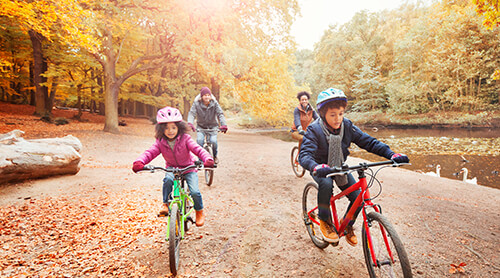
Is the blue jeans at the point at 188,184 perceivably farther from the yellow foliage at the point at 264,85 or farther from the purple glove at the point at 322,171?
the yellow foliage at the point at 264,85

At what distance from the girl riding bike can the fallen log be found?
15.5 feet

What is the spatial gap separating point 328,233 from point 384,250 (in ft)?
2.21

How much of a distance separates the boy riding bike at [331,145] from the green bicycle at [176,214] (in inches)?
59.7

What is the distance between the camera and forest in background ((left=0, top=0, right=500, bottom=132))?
12180 millimetres

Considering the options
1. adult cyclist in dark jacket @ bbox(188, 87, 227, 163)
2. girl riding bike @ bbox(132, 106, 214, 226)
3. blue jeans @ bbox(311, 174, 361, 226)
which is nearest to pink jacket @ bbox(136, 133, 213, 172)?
girl riding bike @ bbox(132, 106, 214, 226)

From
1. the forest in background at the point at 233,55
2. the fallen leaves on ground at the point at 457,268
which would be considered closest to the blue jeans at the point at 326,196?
the fallen leaves on ground at the point at 457,268

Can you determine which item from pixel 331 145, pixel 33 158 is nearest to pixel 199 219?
pixel 331 145

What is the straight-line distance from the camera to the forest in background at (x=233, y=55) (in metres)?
12.2

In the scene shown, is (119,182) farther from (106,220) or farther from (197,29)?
(197,29)

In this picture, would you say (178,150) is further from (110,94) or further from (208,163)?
(110,94)

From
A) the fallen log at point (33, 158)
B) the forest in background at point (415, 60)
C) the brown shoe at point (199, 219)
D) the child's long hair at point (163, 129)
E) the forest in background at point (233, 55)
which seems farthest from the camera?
the forest in background at point (415, 60)

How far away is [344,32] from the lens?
44281 mm

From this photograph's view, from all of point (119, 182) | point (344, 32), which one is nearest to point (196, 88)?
point (119, 182)

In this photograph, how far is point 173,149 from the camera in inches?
140
